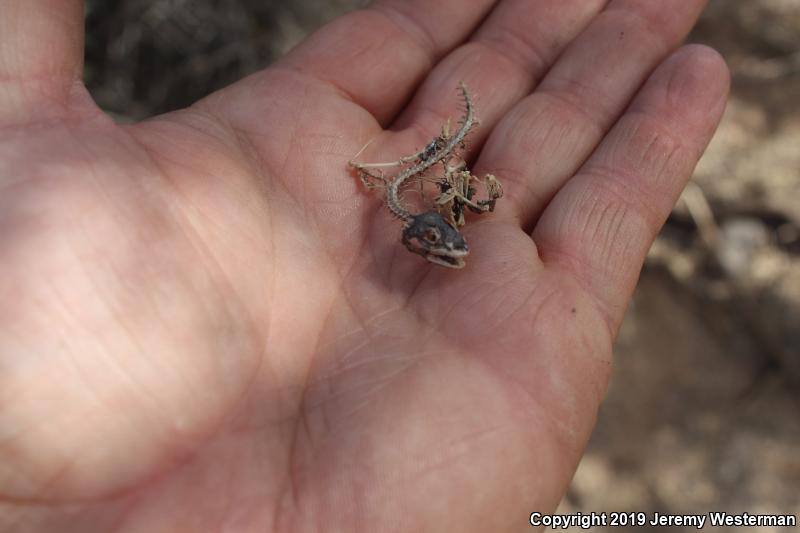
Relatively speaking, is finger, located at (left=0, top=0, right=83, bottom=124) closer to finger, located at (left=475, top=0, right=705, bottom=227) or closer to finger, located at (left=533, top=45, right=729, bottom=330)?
finger, located at (left=475, top=0, right=705, bottom=227)

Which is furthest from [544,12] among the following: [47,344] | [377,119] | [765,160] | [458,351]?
[47,344]

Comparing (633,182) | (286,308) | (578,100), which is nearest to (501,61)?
(578,100)

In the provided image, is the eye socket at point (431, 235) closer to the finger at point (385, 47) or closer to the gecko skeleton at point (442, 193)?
the gecko skeleton at point (442, 193)

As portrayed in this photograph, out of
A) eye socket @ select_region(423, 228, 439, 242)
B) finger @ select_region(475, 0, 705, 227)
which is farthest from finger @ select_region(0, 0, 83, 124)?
finger @ select_region(475, 0, 705, 227)

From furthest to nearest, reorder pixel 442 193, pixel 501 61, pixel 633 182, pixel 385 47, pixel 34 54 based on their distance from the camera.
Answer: pixel 501 61 → pixel 385 47 → pixel 442 193 → pixel 633 182 → pixel 34 54

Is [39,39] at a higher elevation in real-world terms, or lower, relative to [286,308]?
higher

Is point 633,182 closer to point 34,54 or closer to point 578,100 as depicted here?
point 578,100
